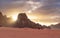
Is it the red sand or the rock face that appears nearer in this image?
the red sand

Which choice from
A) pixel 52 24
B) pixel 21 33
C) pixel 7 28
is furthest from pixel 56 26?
pixel 7 28

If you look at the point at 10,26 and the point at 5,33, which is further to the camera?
the point at 10,26

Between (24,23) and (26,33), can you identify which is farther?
(24,23)

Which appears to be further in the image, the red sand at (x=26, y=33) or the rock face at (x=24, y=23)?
the rock face at (x=24, y=23)

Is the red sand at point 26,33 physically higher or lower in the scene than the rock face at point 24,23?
lower

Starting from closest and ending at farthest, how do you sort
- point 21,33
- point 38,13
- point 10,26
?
point 21,33
point 10,26
point 38,13

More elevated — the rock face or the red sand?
the rock face

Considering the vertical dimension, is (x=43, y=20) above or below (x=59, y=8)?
below

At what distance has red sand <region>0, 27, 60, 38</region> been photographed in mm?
1155

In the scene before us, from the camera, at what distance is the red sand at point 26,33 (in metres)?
1.16

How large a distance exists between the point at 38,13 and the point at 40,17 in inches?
2.0

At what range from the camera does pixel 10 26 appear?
4.28 feet

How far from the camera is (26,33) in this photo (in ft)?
3.88

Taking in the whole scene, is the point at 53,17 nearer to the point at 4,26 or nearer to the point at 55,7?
the point at 55,7
